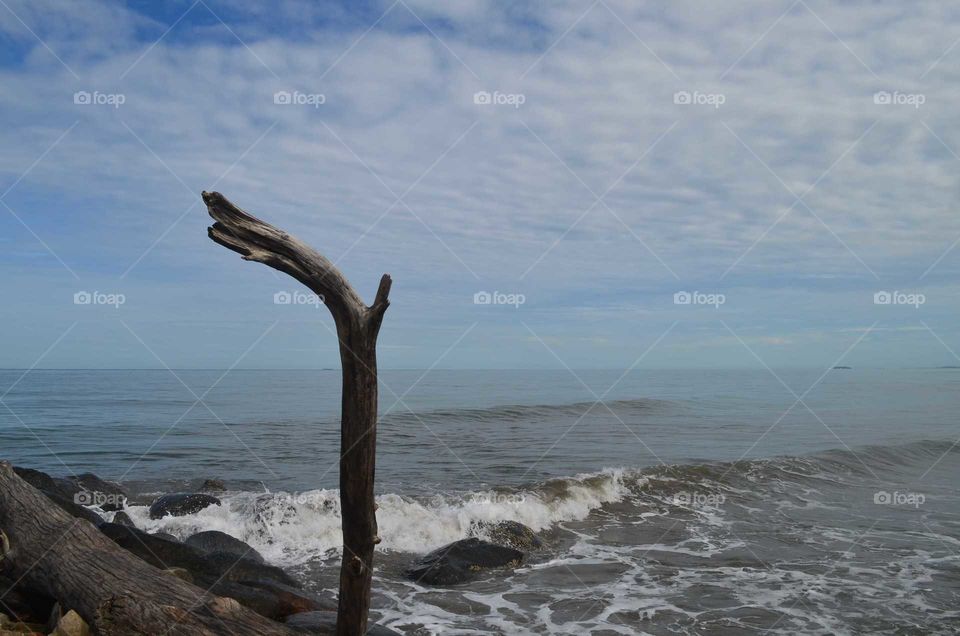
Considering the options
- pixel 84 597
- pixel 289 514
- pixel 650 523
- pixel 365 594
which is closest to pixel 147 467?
pixel 289 514

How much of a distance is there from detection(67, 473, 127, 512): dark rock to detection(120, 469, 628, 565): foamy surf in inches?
16.1

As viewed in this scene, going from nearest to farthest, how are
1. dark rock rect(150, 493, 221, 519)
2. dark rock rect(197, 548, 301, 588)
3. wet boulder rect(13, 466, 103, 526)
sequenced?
1. dark rock rect(197, 548, 301, 588)
2. wet boulder rect(13, 466, 103, 526)
3. dark rock rect(150, 493, 221, 519)

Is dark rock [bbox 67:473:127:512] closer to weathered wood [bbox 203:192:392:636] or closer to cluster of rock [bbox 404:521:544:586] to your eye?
cluster of rock [bbox 404:521:544:586]

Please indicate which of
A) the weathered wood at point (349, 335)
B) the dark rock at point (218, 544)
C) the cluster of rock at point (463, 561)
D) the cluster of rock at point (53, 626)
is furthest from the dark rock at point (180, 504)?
the weathered wood at point (349, 335)

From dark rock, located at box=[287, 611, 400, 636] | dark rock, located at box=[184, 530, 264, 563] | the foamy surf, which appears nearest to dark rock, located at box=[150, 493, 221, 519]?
the foamy surf

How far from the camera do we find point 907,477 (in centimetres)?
2052

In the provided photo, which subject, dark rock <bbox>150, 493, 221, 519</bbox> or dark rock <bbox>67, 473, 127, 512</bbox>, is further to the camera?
dark rock <bbox>67, 473, 127, 512</bbox>

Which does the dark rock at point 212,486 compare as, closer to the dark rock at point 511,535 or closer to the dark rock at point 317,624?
the dark rock at point 511,535

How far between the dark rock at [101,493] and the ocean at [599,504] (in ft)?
1.40

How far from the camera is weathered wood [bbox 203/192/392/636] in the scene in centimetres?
427

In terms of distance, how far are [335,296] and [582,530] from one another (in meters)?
10.7

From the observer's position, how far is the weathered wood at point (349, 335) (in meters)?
4.27

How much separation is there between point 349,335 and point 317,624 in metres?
2.83

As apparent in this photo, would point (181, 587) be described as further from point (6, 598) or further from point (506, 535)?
A: point (506, 535)
